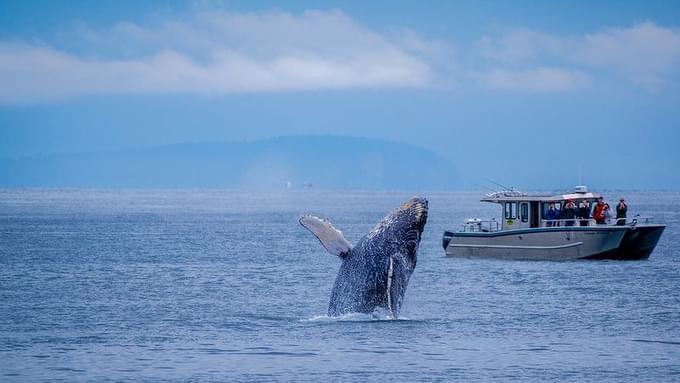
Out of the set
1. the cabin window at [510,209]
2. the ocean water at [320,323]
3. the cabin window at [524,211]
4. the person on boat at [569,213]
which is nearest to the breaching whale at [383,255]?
the ocean water at [320,323]

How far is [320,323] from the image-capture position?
2670 cm

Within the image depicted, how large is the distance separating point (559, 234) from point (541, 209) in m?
1.45

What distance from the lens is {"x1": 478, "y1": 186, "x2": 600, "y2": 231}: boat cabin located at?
4647 centimetres

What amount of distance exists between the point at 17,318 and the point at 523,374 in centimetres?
1277

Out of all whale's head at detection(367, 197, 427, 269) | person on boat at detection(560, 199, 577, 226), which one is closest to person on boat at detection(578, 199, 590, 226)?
person on boat at detection(560, 199, 577, 226)

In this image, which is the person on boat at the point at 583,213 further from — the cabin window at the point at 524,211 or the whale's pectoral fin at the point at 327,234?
the whale's pectoral fin at the point at 327,234

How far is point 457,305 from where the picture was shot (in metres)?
31.8

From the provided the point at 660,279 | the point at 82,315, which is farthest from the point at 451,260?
the point at 82,315

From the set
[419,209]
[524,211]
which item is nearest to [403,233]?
[419,209]

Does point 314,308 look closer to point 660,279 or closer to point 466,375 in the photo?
point 466,375

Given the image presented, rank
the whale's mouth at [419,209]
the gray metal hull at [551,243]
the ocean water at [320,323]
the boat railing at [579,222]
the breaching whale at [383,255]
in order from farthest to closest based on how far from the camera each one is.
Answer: the boat railing at [579,222]
the gray metal hull at [551,243]
the whale's mouth at [419,209]
the breaching whale at [383,255]
the ocean water at [320,323]

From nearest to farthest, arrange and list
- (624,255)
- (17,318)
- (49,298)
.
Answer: (17,318) → (49,298) → (624,255)

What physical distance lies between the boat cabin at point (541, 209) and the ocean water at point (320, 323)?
213 centimetres

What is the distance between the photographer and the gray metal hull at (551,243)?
45.3 m
